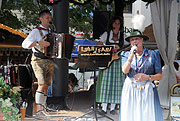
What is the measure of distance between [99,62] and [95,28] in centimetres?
285

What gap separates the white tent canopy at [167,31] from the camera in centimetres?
597

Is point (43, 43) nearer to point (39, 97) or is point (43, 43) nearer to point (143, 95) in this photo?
point (39, 97)

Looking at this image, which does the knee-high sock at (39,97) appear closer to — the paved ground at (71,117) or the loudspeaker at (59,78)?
→ the paved ground at (71,117)

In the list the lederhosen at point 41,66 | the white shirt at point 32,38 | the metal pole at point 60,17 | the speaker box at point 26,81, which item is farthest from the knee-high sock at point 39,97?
the metal pole at point 60,17

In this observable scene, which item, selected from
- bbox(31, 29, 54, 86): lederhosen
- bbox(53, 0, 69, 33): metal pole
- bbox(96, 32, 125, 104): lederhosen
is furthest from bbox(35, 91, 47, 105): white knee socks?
bbox(53, 0, 69, 33): metal pole

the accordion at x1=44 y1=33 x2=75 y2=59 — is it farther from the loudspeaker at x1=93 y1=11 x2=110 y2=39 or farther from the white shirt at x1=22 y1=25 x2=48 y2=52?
the loudspeaker at x1=93 y1=11 x2=110 y2=39

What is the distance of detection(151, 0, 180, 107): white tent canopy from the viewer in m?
5.97

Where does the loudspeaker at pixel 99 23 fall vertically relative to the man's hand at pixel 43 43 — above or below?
above

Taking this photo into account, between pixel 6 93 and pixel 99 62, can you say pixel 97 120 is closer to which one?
pixel 99 62

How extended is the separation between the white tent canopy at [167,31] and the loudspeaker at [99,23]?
169 centimetres

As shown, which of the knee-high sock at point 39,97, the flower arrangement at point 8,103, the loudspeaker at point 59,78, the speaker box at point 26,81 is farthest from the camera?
the loudspeaker at point 59,78

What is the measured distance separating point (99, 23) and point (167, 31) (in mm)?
2012

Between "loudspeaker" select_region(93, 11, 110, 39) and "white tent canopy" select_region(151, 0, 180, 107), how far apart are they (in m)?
1.69

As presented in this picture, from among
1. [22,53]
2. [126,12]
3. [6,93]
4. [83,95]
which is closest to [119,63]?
[6,93]
